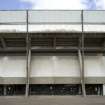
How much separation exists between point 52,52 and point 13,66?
165 inches

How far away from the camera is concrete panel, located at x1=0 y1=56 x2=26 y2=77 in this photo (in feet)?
84.6

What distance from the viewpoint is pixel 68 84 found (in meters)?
26.1

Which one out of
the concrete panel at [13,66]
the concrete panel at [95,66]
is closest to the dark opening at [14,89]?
the concrete panel at [13,66]

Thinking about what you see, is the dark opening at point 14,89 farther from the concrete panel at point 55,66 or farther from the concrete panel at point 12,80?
the concrete panel at point 55,66

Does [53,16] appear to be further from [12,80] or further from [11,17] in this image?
[12,80]

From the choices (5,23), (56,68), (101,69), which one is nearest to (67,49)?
(56,68)

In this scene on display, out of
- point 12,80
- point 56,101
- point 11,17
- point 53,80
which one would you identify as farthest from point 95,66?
point 56,101

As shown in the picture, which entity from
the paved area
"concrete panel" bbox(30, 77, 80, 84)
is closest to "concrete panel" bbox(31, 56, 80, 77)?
"concrete panel" bbox(30, 77, 80, 84)

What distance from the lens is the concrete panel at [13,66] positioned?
2580 cm

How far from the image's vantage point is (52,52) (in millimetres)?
26578


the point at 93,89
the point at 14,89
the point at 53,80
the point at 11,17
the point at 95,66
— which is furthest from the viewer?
the point at 93,89

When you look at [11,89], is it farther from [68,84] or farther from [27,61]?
[68,84]

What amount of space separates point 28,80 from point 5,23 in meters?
5.77

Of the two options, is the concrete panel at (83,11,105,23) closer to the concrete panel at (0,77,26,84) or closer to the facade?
the facade
